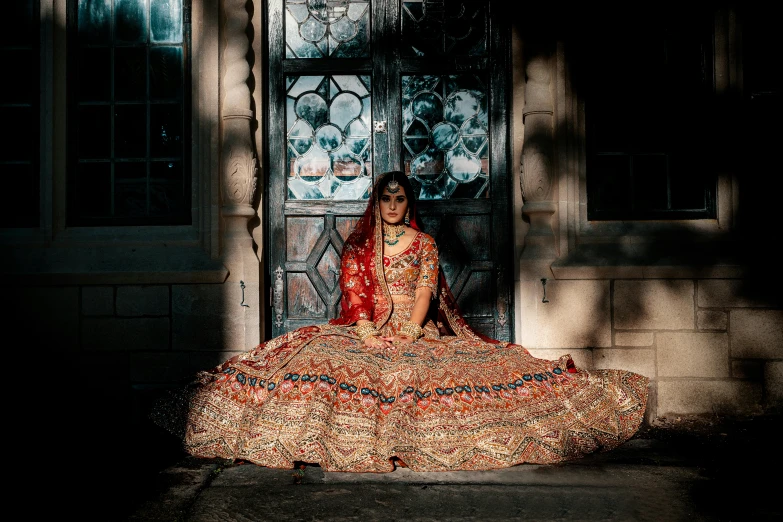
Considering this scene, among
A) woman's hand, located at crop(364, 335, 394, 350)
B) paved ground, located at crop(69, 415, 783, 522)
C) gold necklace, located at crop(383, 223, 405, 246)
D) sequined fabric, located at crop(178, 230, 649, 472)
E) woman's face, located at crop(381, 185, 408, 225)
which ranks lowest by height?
paved ground, located at crop(69, 415, 783, 522)

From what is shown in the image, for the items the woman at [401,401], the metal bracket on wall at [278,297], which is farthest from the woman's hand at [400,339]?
the metal bracket on wall at [278,297]

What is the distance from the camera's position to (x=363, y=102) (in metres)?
4.44

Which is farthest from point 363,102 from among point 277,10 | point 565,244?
point 565,244

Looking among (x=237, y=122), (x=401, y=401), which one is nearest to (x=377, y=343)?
(x=401, y=401)

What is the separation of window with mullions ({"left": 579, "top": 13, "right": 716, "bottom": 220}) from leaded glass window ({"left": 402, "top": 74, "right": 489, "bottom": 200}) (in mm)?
834

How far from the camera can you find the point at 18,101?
432cm

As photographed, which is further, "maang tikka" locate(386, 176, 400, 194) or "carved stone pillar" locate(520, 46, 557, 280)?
"carved stone pillar" locate(520, 46, 557, 280)

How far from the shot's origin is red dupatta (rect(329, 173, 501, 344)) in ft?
12.1

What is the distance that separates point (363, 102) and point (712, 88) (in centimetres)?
259

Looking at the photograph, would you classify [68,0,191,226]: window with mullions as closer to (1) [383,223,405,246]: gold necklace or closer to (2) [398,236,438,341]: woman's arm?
(1) [383,223,405,246]: gold necklace

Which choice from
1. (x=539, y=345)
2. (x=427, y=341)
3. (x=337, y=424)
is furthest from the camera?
(x=539, y=345)

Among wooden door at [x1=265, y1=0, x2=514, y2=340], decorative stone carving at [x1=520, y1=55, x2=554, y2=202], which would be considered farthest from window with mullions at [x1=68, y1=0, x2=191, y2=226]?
decorative stone carving at [x1=520, y1=55, x2=554, y2=202]

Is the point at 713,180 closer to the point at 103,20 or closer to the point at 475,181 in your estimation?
the point at 475,181

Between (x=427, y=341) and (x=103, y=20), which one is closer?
(x=427, y=341)
